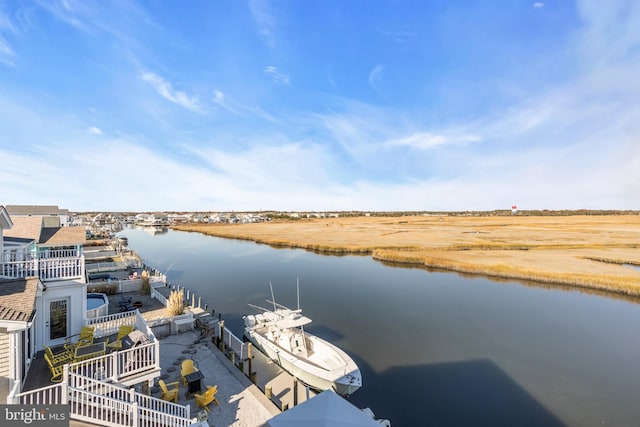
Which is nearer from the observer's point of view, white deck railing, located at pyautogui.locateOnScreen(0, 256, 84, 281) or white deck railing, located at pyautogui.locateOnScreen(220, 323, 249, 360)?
white deck railing, located at pyautogui.locateOnScreen(0, 256, 84, 281)

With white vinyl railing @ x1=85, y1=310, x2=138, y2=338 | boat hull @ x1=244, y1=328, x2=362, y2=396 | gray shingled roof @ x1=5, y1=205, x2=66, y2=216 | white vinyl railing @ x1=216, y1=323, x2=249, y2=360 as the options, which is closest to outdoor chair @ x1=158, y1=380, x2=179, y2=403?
white vinyl railing @ x1=85, y1=310, x2=138, y2=338

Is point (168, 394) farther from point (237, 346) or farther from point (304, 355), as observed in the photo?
point (304, 355)

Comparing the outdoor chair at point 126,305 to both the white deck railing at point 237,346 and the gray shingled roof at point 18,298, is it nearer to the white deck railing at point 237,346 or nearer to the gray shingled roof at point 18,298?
the white deck railing at point 237,346

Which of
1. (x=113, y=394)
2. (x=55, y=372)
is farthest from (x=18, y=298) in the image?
(x=113, y=394)

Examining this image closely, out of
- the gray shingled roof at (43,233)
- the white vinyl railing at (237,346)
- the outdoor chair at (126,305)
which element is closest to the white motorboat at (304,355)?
the white vinyl railing at (237,346)

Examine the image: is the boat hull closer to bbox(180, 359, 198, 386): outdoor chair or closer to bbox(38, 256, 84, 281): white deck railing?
bbox(180, 359, 198, 386): outdoor chair
